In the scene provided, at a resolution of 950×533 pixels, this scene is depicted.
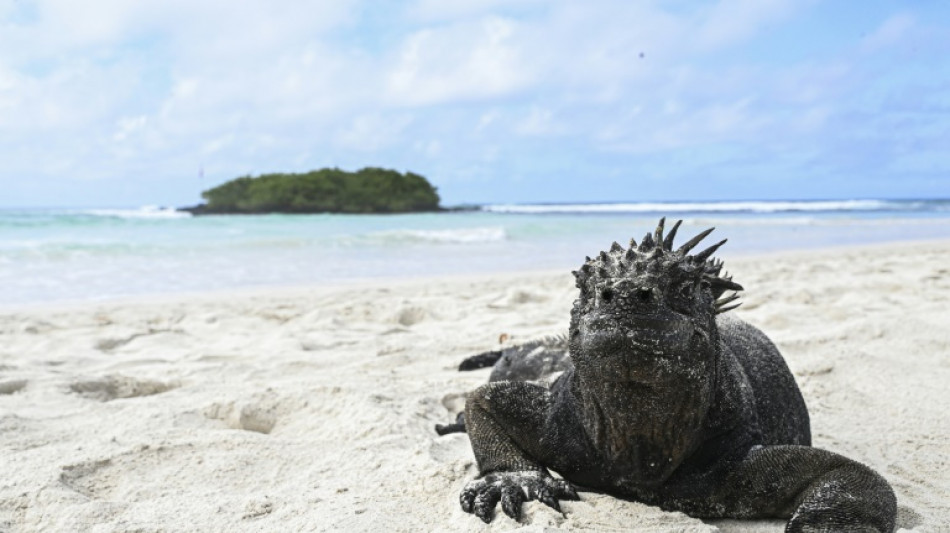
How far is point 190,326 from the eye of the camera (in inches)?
294

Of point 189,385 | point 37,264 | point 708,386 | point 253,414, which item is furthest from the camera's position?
point 37,264

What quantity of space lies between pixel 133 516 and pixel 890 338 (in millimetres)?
5068

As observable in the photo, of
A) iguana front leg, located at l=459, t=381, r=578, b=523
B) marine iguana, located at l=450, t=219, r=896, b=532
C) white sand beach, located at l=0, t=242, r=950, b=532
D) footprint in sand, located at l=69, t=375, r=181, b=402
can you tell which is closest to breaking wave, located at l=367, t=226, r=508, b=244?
white sand beach, located at l=0, t=242, r=950, b=532

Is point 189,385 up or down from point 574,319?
down

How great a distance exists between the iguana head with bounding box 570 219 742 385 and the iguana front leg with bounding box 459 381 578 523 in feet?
2.02

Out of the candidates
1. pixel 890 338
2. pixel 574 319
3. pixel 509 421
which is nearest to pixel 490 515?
pixel 509 421

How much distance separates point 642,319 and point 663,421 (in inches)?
16.2

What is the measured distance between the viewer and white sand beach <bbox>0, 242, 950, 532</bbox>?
292cm

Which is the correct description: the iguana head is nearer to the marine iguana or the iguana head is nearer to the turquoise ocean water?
the marine iguana

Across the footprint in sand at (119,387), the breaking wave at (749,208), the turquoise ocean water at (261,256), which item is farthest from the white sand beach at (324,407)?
the breaking wave at (749,208)

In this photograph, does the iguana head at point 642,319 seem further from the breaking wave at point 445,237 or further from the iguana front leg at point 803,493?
the breaking wave at point 445,237

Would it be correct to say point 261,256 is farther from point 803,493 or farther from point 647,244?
point 803,493

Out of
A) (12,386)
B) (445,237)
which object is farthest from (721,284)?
(445,237)

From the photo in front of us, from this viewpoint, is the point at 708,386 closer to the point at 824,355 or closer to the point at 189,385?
the point at 824,355
